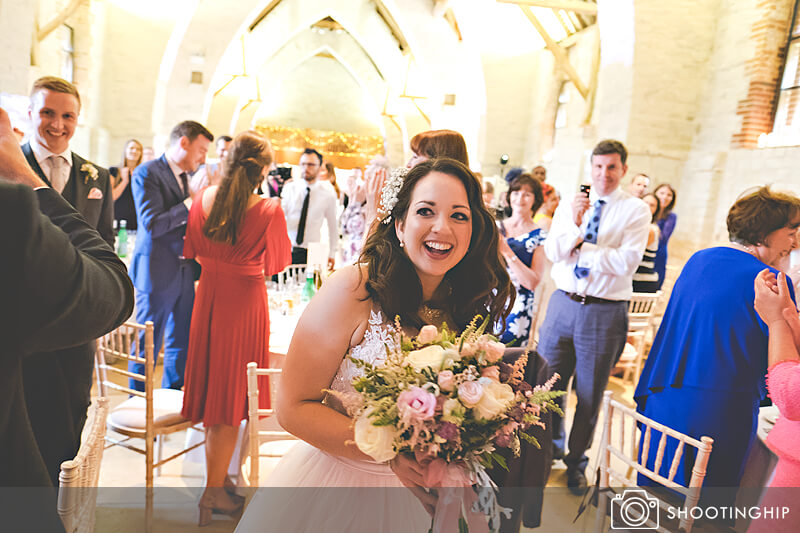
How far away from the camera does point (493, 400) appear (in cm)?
112

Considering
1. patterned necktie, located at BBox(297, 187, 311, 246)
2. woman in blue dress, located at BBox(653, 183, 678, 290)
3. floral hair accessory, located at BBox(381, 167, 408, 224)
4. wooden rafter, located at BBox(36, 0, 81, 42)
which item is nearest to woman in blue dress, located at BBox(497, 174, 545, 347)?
floral hair accessory, located at BBox(381, 167, 408, 224)

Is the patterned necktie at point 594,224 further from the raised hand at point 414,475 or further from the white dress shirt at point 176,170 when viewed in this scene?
the white dress shirt at point 176,170

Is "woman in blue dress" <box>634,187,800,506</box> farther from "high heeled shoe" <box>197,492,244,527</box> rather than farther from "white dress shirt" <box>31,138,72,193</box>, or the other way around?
"white dress shirt" <box>31,138,72,193</box>

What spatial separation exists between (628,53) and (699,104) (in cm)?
133

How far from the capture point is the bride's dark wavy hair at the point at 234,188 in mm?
2801

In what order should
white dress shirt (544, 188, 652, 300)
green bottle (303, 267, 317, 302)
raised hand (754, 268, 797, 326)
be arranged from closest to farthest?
raised hand (754, 268, 797, 326), white dress shirt (544, 188, 652, 300), green bottle (303, 267, 317, 302)

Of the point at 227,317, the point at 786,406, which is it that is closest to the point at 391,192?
the point at 786,406

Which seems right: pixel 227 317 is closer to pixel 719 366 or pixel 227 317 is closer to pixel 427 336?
pixel 427 336

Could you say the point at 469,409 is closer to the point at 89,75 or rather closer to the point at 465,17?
the point at 89,75

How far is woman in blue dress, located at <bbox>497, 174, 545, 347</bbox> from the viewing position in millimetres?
3533

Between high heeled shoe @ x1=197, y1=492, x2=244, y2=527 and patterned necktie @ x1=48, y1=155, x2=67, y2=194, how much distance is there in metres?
1.88

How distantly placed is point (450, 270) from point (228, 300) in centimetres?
164

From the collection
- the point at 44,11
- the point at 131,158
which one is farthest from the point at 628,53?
the point at 44,11

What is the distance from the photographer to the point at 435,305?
170cm
